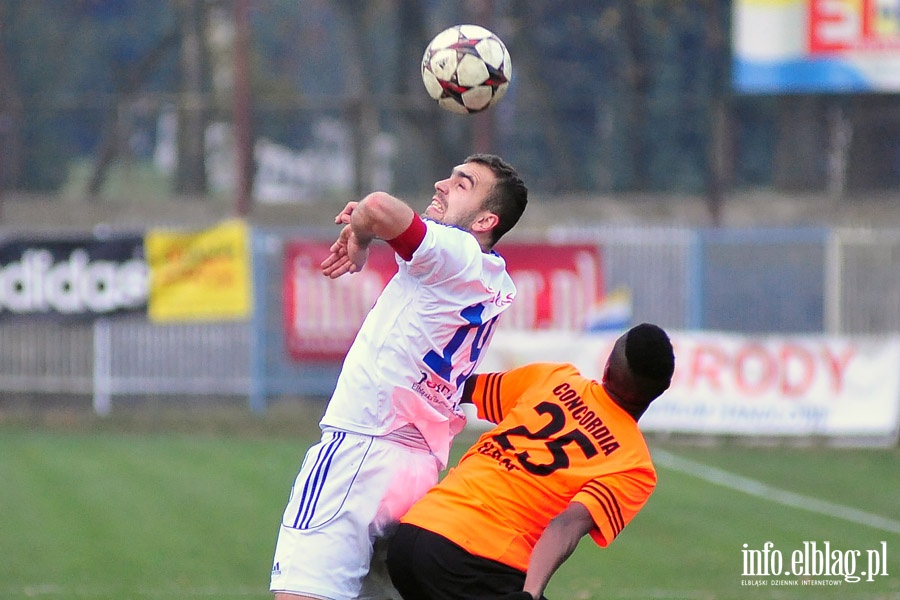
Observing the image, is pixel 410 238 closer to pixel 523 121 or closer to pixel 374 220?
pixel 374 220

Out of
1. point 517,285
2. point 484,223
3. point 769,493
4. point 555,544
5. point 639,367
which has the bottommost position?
point 769,493

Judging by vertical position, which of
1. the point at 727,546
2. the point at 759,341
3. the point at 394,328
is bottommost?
the point at 727,546

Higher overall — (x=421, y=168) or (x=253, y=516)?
(x=421, y=168)

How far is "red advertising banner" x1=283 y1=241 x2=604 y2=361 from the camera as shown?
15672mm

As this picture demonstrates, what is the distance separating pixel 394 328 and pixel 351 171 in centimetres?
1519

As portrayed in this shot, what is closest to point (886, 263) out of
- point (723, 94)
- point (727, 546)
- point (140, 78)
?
point (723, 94)

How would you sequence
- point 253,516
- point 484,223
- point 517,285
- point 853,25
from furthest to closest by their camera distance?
point 853,25 < point 517,285 < point 253,516 < point 484,223

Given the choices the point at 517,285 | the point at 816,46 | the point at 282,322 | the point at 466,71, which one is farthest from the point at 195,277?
the point at 466,71

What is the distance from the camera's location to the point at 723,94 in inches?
770

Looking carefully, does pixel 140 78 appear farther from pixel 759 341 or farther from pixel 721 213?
pixel 759 341

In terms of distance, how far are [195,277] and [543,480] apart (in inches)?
467

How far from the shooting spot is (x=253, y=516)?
10633 mm

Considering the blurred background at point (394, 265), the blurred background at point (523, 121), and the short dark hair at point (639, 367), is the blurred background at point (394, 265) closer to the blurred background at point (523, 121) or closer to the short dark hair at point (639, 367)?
the blurred background at point (523, 121)

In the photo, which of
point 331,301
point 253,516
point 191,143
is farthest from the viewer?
point 191,143
